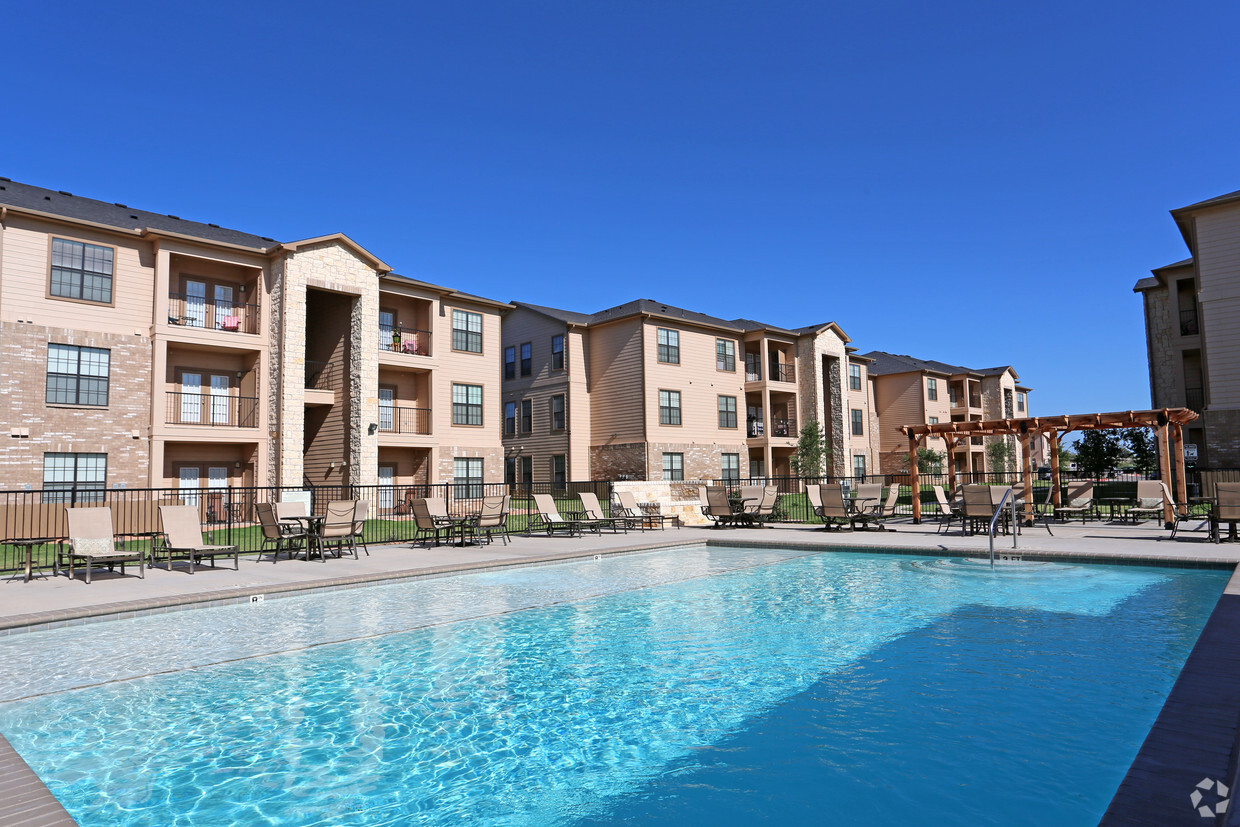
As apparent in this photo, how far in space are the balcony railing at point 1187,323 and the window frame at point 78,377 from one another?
141 ft

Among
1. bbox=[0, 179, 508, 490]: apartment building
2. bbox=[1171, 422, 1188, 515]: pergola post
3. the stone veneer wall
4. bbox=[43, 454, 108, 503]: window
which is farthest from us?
the stone veneer wall

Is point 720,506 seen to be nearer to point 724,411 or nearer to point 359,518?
point 359,518

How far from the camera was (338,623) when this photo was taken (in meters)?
8.34

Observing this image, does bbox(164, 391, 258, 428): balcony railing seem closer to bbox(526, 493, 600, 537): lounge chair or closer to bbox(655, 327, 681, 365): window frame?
bbox(526, 493, 600, 537): lounge chair

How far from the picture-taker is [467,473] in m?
30.0

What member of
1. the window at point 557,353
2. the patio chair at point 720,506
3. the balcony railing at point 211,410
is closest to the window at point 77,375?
the balcony railing at point 211,410

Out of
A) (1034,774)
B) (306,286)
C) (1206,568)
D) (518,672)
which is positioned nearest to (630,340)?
(306,286)

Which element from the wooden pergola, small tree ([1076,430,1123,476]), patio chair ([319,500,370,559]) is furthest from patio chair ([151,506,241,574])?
small tree ([1076,430,1123,476])

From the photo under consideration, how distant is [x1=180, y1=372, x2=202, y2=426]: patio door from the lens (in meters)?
23.4

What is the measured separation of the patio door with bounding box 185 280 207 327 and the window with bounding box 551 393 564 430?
638 inches

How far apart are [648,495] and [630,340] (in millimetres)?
13604

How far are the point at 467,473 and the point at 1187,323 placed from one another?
110 feet

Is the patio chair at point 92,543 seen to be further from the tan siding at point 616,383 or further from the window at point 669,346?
the window at point 669,346

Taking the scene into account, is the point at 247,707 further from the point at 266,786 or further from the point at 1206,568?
the point at 1206,568
